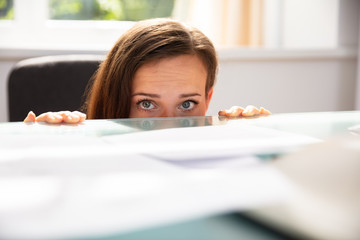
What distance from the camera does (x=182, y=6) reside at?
6.87ft

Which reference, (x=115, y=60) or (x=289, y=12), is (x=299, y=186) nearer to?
(x=115, y=60)

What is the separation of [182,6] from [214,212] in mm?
2013

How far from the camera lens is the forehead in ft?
3.52

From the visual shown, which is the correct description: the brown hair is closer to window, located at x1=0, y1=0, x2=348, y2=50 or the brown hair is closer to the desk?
the desk

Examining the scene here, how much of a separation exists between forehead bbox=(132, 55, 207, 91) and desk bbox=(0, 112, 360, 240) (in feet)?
2.17

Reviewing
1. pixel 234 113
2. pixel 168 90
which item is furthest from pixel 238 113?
pixel 168 90

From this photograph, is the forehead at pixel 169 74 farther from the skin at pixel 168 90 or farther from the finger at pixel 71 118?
the finger at pixel 71 118

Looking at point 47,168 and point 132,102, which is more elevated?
point 47,168

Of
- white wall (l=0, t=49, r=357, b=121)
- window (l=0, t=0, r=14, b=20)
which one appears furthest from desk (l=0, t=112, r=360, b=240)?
window (l=0, t=0, r=14, b=20)

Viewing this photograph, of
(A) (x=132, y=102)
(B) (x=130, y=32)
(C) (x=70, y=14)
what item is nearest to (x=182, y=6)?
(C) (x=70, y=14)

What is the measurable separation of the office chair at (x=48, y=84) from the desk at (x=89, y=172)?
37.4 inches

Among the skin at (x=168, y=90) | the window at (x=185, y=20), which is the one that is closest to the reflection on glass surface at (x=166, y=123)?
the skin at (x=168, y=90)

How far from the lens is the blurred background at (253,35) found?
2.04m

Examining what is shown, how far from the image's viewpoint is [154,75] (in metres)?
1.09
